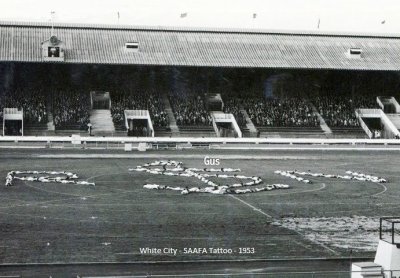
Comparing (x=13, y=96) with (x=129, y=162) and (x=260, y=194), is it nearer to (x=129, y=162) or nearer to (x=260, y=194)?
(x=129, y=162)

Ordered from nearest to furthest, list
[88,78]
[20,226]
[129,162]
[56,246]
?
1. [56,246]
2. [20,226]
3. [129,162]
4. [88,78]

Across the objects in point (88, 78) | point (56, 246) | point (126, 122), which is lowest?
point (56, 246)

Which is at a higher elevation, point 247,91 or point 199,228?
point 247,91

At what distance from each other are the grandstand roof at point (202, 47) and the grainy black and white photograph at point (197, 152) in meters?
0.27

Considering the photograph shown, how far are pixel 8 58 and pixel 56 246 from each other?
188ft

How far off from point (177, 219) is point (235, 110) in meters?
54.9

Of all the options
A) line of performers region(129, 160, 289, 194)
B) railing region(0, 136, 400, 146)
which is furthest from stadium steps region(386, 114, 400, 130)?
line of performers region(129, 160, 289, 194)

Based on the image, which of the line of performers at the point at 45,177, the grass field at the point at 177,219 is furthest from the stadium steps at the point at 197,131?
the line of performers at the point at 45,177

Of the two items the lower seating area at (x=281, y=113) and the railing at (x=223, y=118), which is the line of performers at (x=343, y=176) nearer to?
the railing at (x=223, y=118)

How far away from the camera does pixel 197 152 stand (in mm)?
65188

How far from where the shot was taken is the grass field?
76.6 ft

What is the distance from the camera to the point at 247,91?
88.1 meters

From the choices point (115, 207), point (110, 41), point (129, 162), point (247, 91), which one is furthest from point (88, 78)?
point (115, 207)

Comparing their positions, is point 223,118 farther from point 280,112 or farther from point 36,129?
point 36,129
